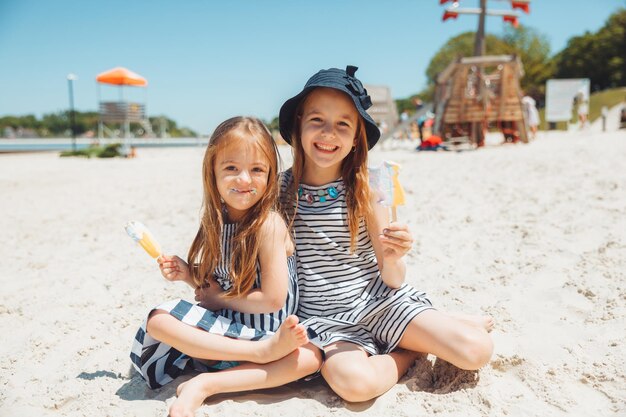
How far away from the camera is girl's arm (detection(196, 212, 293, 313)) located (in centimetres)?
196

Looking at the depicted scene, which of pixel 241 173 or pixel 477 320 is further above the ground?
pixel 241 173

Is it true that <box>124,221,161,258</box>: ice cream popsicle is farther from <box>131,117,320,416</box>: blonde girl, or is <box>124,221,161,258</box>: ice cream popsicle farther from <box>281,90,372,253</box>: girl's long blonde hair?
<box>281,90,372,253</box>: girl's long blonde hair

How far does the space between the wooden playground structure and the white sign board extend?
607cm

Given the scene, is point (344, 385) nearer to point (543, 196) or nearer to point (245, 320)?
point (245, 320)

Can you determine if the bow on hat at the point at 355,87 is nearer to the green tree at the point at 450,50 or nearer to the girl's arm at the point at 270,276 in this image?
the girl's arm at the point at 270,276

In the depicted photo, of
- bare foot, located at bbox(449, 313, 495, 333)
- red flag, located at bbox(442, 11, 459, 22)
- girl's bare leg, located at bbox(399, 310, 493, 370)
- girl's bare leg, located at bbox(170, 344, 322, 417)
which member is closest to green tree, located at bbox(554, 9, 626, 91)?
red flag, located at bbox(442, 11, 459, 22)

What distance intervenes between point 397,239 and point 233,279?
2.28 feet

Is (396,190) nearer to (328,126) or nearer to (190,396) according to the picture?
(328,126)

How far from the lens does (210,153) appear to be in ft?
6.85

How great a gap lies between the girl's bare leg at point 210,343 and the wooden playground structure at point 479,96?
32.8 feet

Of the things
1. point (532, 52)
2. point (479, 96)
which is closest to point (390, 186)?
point (479, 96)

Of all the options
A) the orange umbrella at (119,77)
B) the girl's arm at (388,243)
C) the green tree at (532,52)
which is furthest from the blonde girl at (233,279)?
the green tree at (532,52)

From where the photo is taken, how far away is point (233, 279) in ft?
6.58

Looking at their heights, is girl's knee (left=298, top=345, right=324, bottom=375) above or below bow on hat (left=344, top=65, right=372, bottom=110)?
below
